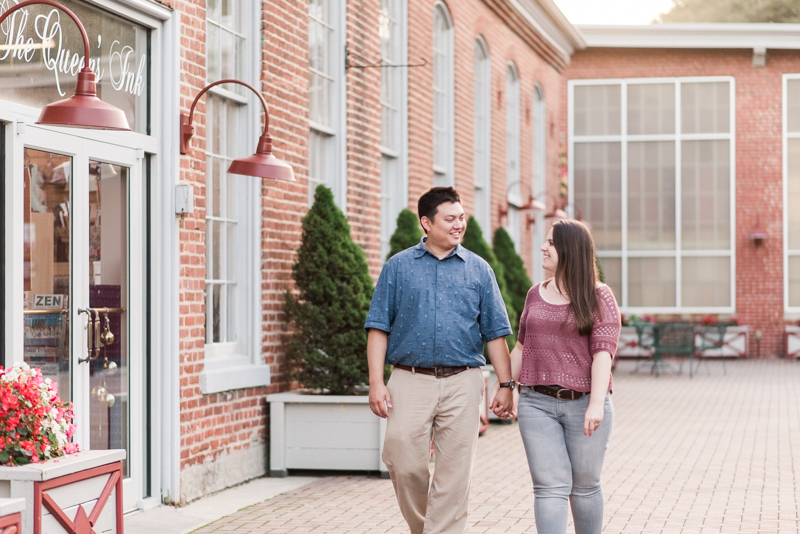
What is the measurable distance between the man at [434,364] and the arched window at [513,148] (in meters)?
11.6

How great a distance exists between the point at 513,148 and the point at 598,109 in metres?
7.02

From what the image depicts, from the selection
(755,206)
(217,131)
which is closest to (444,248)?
(217,131)

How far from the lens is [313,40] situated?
31.0 ft

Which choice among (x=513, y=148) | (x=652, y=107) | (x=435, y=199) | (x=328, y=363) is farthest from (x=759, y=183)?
(x=435, y=199)

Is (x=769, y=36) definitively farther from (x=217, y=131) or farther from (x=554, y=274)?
(x=554, y=274)

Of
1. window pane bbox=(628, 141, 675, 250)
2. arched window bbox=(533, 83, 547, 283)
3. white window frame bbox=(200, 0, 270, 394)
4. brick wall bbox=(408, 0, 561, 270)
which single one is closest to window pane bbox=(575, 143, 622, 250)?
window pane bbox=(628, 141, 675, 250)

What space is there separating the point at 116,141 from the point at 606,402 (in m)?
3.39

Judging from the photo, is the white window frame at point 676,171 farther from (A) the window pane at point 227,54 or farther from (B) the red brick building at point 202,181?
(A) the window pane at point 227,54

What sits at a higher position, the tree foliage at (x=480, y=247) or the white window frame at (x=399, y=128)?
the white window frame at (x=399, y=128)

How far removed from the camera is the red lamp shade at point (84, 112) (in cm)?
461

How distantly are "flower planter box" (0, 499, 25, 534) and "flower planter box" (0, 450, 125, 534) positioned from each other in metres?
0.27

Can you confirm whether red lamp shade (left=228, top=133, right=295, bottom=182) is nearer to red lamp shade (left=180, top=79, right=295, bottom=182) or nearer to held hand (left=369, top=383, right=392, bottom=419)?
red lamp shade (left=180, top=79, right=295, bottom=182)

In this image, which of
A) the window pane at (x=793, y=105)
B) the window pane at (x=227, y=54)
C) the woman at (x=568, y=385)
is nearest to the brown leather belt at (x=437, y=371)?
the woman at (x=568, y=385)

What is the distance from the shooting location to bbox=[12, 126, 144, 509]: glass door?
5.77 meters
